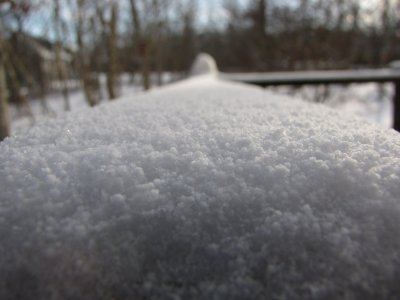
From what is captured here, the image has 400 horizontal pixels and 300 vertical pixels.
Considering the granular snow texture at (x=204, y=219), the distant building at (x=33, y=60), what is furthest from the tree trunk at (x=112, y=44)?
the granular snow texture at (x=204, y=219)

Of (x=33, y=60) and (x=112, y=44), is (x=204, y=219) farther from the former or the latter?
(x=33, y=60)

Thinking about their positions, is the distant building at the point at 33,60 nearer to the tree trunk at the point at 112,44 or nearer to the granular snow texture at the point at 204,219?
the tree trunk at the point at 112,44

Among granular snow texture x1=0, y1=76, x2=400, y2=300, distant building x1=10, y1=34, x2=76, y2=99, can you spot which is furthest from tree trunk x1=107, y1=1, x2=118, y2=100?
granular snow texture x1=0, y1=76, x2=400, y2=300

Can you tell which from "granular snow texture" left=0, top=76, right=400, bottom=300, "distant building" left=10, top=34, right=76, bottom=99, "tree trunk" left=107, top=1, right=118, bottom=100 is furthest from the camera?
"distant building" left=10, top=34, right=76, bottom=99

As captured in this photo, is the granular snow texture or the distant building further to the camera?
the distant building

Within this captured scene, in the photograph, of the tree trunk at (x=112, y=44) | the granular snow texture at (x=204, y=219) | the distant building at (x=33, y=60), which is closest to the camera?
the granular snow texture at (x=204, y=219)

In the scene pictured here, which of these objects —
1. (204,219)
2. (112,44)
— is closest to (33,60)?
(112,44)

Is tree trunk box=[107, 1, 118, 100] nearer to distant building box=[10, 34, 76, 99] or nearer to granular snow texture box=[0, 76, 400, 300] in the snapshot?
distant building box=[10, 34, 76, 99]

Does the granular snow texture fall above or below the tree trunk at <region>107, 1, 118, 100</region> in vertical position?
below

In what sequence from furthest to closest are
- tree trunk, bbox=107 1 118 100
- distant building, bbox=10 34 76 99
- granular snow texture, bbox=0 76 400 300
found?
distant building, bbox=10 34 76 99 < tree trunk, bbox=107 1 118 100 < granular snow texture, bbox=0 76 400 300

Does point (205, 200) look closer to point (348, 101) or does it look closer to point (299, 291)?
point (299, 291)
